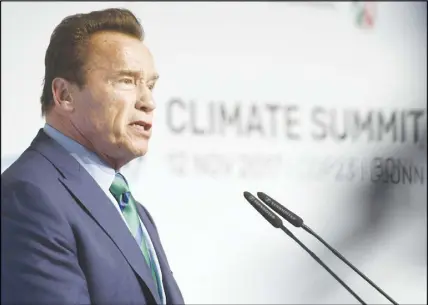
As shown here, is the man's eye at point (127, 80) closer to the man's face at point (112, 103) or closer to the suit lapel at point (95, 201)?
the man's face at point (112, 103)

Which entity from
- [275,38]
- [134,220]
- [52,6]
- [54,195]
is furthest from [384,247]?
[54,195]

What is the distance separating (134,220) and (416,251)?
4.00 feet

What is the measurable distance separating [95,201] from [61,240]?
8cm

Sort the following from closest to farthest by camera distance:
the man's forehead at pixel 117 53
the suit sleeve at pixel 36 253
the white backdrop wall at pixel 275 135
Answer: the suit sleeve at pixel 36 253, the man's forehead at pixel 117 53, the white backdrop wall at pixel 275 135

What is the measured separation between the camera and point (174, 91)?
1677mm

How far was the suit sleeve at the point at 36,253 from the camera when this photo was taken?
75cm

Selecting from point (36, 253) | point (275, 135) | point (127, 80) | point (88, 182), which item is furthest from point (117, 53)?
point (275, 135)

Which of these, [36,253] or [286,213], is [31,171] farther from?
[286,213]

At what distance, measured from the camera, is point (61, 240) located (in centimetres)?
78

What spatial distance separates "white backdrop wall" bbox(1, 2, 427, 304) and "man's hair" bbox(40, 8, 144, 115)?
63 cm

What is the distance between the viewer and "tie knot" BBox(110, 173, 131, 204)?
2.96 ft

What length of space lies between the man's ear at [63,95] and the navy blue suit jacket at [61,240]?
4 cm

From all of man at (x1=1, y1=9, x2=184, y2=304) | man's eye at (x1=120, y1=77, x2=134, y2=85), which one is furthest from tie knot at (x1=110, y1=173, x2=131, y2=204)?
man's eye at (x1=120, y1=77, x2=134, y2=85)

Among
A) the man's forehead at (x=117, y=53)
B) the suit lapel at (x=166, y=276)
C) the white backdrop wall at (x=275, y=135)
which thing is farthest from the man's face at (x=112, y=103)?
the white backdrop wall at (x=275, y=135)
